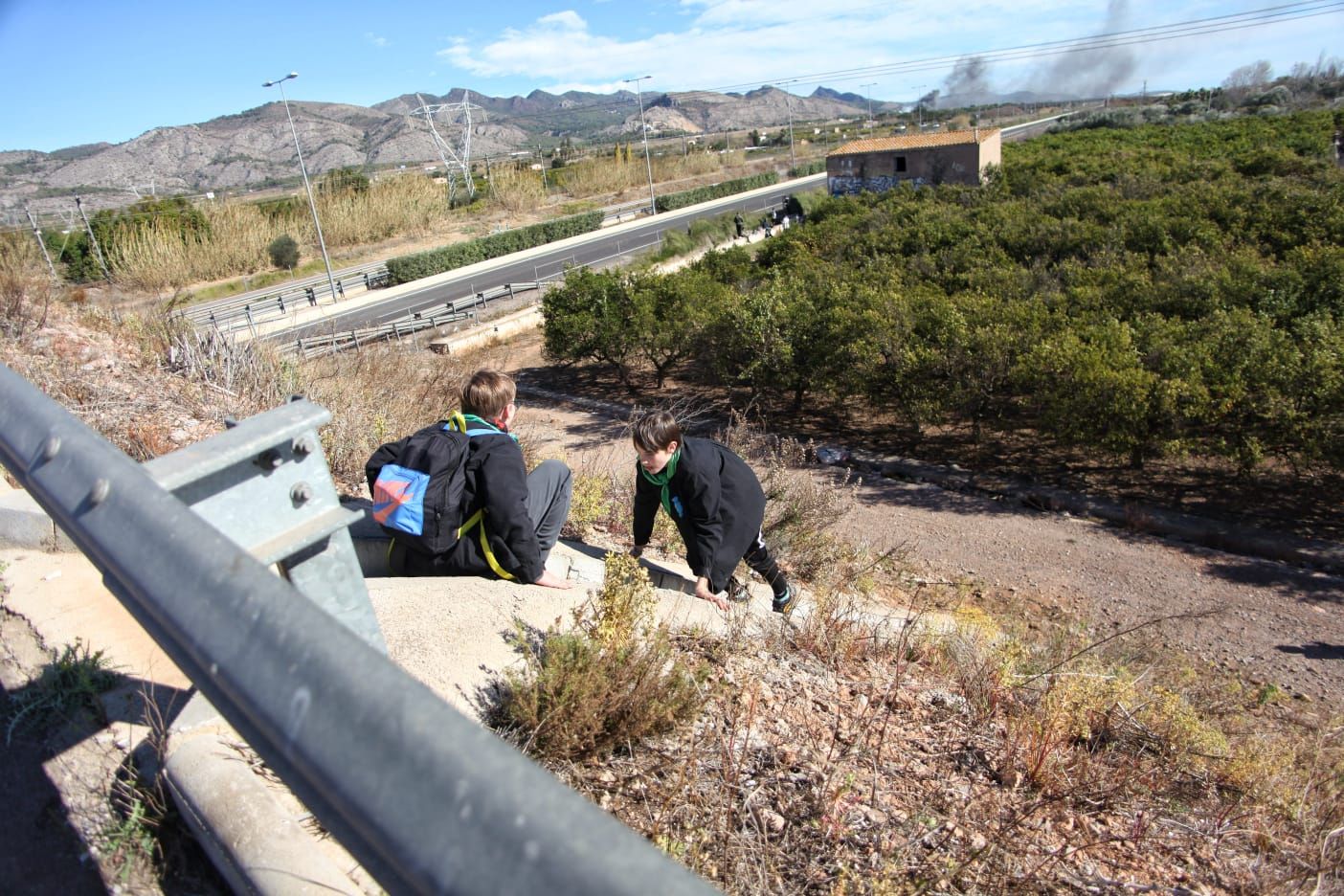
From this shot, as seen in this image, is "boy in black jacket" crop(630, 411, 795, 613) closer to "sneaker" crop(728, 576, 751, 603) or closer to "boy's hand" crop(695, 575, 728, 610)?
"boy's hand" crop(695, 575, 728, 610)

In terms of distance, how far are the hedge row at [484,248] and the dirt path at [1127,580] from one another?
26.3 meters

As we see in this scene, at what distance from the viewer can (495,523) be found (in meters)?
3.56

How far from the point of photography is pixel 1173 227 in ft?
58.9

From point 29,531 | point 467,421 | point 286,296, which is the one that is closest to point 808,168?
point 286,296

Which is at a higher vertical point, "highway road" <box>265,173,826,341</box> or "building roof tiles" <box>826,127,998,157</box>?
"building roof tiles" <box>826,127,998,157</box>

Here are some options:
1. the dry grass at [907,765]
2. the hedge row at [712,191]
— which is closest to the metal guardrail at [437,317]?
the dry grass at [907,765]

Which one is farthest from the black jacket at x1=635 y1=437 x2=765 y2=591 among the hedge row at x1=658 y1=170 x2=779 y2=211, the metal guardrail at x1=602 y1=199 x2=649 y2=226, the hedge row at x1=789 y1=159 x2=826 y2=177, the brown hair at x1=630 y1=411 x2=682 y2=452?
the hedge row at x1=789 y1=159 x2=826 y2=177

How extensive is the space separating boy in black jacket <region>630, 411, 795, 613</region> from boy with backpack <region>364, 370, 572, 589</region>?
0.66 meters

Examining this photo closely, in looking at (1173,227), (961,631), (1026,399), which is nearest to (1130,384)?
(1026,399)

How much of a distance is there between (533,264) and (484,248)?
12.7 feet

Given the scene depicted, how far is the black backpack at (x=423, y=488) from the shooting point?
344cm

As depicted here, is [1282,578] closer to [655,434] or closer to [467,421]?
[655,434]

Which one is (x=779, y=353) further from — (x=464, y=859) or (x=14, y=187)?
(x=14, y=187)

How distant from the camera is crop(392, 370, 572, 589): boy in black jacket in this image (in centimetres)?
352
